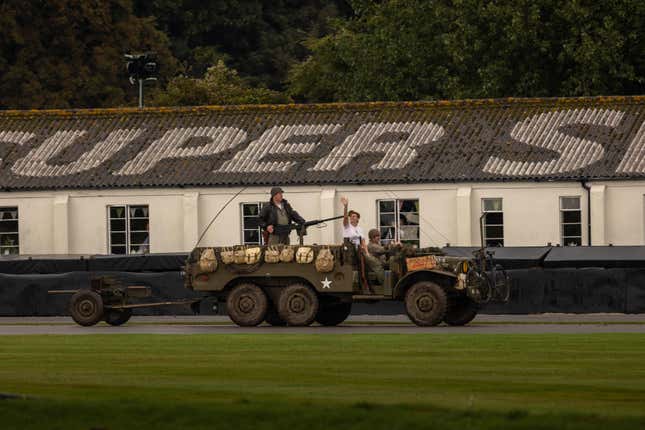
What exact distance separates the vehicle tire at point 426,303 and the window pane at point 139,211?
21.4 meters

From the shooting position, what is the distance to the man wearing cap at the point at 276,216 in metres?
34.2

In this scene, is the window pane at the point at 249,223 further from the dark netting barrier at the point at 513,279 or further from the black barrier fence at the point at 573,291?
the black barrier fence at the point at 573,291

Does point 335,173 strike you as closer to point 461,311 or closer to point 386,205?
point 386,205

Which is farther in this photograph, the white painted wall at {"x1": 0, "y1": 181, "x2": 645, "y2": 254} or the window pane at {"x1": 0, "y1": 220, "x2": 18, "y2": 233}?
the window pane at {"x1": 0, "y1": 220, "x2": 18, "y2": 233}

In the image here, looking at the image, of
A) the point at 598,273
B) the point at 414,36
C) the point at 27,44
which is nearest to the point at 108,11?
the point at 27,44

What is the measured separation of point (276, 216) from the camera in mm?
34344

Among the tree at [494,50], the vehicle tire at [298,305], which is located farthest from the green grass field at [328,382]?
the tree at [494,50]

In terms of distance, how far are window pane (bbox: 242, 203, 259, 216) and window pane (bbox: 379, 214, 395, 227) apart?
359 centimetres

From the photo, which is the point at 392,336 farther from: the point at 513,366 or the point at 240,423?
the point at 240,423

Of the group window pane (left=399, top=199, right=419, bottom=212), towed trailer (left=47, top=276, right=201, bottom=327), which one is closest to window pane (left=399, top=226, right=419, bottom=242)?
window pane (left=399, top=199, right=419, bottom=212)

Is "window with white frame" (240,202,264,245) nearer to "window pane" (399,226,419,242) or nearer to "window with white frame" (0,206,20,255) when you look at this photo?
"window pane" (399,226,419,242)

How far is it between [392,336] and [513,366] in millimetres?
7918

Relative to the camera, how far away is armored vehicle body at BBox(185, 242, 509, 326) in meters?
32.8

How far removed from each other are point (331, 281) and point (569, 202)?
1733 centimetres
